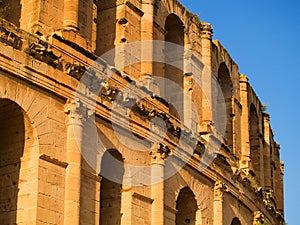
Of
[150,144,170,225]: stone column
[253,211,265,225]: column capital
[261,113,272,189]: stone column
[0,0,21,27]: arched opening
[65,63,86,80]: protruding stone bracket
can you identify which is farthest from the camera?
[261,113,272,189]: stone column

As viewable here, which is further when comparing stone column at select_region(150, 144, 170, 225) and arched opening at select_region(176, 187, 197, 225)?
arched opening at select_region(176, 187, 197, 225)

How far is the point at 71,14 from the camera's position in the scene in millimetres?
25656

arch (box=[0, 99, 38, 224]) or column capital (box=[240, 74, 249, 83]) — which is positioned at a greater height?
column capital (box=[240, 74, 249, 83])

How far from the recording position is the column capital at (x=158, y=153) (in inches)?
1097

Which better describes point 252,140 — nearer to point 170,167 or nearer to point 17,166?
point 170,167

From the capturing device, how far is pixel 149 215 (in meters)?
27.2

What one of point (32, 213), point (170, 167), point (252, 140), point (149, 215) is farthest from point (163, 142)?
point (252, 140)

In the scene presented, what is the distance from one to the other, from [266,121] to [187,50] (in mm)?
11003

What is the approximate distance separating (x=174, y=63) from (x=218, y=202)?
5564 mm

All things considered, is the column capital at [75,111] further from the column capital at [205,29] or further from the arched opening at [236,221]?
the arched opening at [236,221]

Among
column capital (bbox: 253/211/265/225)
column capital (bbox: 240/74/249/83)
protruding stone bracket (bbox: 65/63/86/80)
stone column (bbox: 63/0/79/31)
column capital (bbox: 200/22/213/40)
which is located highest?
column capital (bbox: 200/22/213/40)

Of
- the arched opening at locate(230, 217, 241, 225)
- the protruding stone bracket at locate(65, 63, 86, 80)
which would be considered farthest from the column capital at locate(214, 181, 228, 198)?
the protruding stone bracket at locate(65, 63, 86, 80)

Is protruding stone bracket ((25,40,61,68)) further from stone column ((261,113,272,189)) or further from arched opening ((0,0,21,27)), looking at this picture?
stone column ((261,113,272,189))

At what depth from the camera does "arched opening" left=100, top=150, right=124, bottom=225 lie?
2647 centimetres
